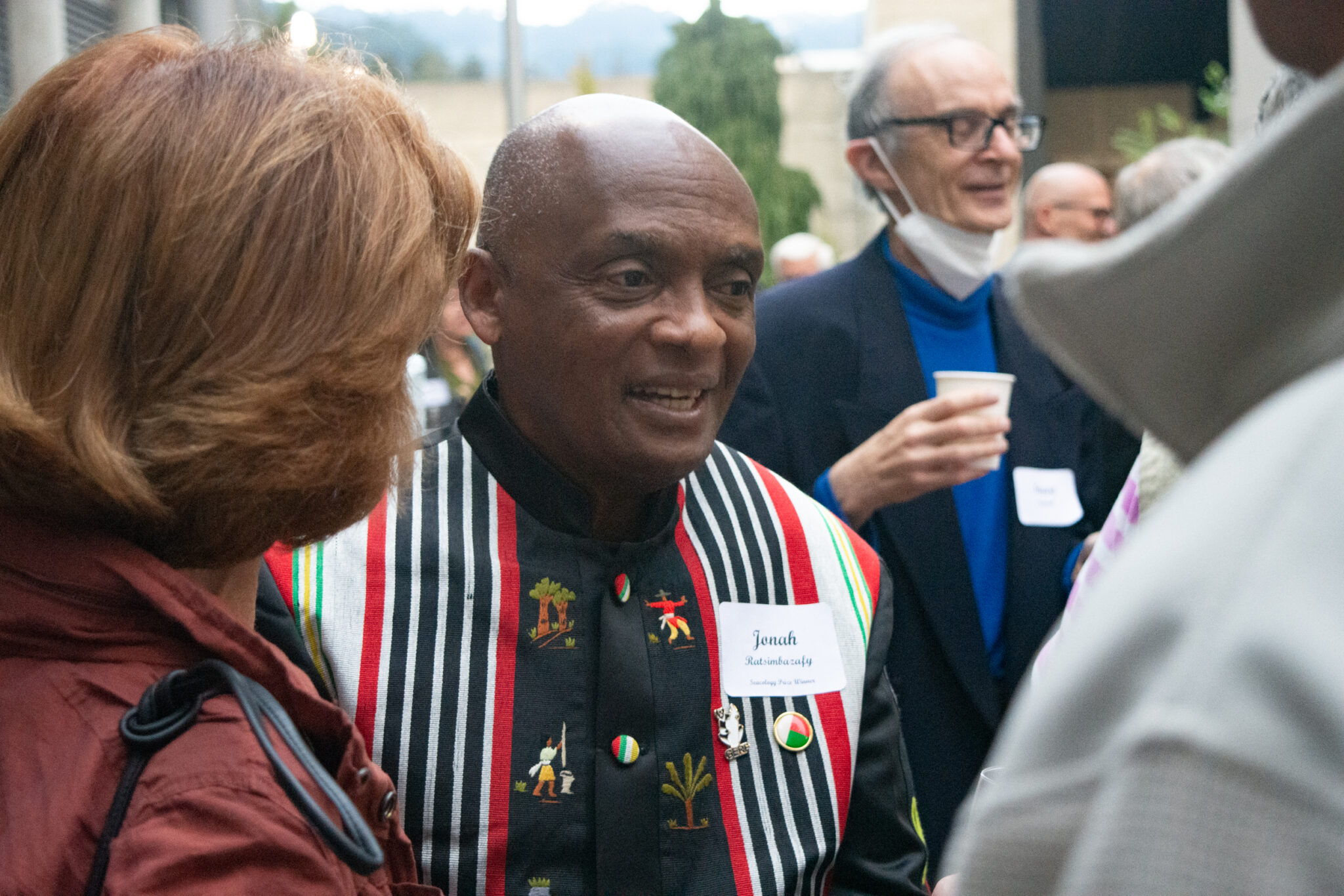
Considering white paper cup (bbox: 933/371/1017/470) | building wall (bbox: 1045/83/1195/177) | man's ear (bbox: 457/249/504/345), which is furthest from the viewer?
building wall (bbox: 1045/83/1195/177)

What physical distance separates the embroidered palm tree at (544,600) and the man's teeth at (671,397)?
0.30 m

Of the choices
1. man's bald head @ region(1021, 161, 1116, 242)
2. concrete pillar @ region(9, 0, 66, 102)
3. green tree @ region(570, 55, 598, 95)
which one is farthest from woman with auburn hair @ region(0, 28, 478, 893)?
green tree @ region(570, 55, 598, 95)

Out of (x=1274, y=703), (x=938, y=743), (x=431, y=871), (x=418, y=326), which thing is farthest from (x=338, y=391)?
(x=938, y=743)

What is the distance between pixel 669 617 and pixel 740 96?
21332 millimetres

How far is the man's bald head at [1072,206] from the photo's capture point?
514 centimetres

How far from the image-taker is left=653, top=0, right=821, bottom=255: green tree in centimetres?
2073

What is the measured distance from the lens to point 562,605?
181cm

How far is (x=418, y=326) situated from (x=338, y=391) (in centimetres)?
12

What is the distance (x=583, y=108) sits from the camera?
1960 mm

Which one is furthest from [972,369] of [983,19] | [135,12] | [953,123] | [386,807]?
[983,19]

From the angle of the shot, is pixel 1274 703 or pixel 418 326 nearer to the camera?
pixel 1274 703

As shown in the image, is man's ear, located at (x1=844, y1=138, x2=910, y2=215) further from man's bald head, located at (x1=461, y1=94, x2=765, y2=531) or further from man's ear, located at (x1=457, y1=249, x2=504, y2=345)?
man's ear, located at (x1=457, y1=249, x2=504, y2=345)

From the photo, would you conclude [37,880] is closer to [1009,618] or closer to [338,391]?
[338,391]

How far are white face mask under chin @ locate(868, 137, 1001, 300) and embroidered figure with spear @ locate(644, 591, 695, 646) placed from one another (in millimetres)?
1373
